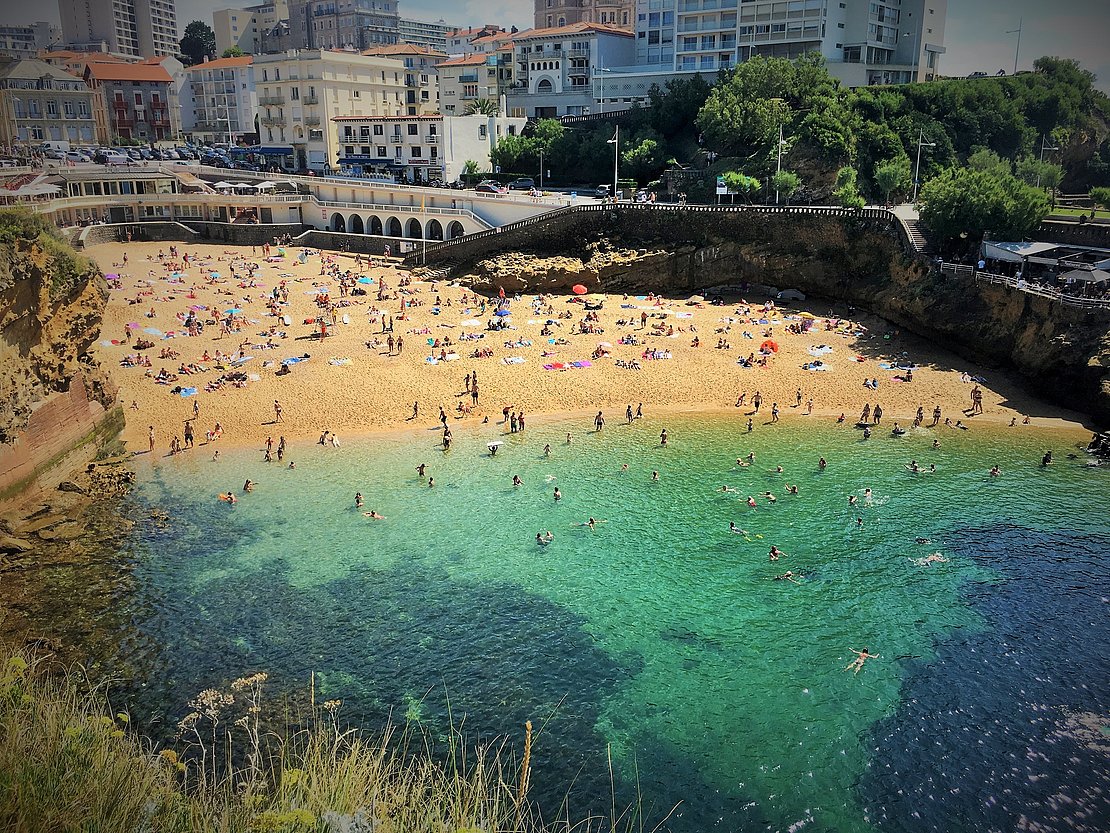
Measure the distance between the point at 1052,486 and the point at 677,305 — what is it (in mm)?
22236

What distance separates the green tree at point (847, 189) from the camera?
47.2 metres

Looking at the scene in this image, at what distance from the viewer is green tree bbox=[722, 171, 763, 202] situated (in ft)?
161

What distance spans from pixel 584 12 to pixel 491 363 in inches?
3550

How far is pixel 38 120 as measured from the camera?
79.8 metres

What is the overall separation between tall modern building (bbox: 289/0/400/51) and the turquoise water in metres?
114

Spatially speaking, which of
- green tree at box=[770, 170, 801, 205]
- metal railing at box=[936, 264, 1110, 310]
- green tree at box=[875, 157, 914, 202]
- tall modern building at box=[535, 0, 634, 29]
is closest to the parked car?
green tree at box=[770, 170, 801, 205]

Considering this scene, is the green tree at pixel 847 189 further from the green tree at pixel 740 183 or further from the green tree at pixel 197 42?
the green tree at pixel 197 42

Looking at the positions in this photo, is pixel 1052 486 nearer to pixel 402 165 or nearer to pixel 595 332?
pixel 595 332

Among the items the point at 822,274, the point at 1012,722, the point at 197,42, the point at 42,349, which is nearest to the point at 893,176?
the point at 822,274

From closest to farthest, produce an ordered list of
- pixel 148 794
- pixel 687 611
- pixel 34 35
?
pixel 148 794
pixel 687 611
pixel 34 35

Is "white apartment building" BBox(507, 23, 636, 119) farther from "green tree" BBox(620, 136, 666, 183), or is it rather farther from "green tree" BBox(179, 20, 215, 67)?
"green tree" BBox(179, 20, 215, 67)

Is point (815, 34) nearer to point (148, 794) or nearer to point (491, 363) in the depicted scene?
point (491, 363)

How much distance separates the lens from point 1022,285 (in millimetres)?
34875

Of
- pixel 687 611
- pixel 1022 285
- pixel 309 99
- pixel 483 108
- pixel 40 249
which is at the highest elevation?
pixel 309 99
